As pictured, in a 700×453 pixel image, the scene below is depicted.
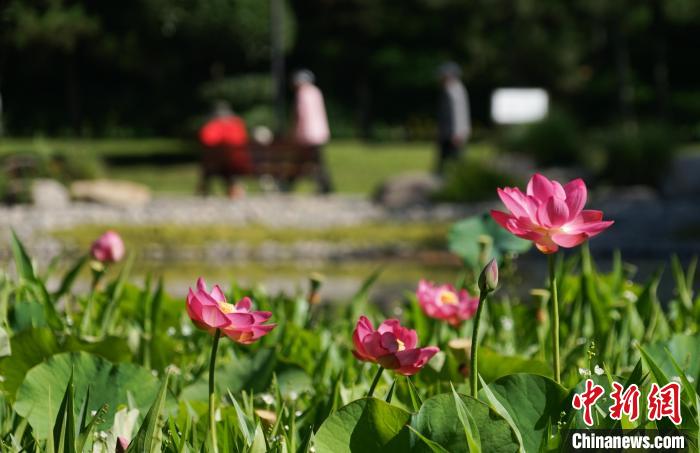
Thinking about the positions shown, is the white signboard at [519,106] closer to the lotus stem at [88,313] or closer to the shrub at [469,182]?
the shrub at [469,182]

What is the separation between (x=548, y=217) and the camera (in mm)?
1698

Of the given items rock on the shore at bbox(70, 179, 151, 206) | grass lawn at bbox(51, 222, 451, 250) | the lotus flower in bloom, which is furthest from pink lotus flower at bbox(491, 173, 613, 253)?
rock on the shore at bbox(70, 179, 151, 206)

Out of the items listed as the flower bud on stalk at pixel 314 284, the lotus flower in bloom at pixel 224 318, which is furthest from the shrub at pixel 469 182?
the lotus flower in bloom at pixel 224 318

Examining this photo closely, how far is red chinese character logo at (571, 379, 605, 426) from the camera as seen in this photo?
1646 millimetres

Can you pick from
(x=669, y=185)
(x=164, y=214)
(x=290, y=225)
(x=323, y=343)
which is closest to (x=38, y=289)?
(x=323, y=343)

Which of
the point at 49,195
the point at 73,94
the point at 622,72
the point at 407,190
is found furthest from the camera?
the point at 622,72

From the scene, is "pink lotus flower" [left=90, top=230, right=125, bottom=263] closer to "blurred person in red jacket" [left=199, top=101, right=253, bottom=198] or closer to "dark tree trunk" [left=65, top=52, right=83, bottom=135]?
"blurred person in red jacket" [left=199, top=101, right=253, bottom=198]

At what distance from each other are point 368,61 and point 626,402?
3228 cm

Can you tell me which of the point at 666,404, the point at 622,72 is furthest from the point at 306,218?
the point at 622,72

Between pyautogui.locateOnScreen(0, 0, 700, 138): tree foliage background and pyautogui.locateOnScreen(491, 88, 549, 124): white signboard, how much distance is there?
6.75 m

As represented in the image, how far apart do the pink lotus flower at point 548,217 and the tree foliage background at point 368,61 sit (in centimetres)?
2340

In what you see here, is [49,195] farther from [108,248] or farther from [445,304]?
[445,304]

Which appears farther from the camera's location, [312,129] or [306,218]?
[312,129]

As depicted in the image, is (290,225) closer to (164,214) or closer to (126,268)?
(164,214)
